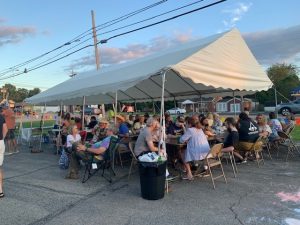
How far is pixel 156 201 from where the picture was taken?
5.40 m

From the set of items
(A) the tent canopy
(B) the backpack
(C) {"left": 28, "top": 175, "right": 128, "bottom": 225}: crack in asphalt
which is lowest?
(C) {"left": 28, "top": 175, "right": 128, "bottom": 225}: crack in asphalt

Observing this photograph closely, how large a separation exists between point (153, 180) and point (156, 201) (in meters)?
0.34

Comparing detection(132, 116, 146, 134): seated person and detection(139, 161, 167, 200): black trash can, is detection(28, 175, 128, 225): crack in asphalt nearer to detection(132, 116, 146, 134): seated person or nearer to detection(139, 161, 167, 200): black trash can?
detection(139, 161, 167, 200): black trash can

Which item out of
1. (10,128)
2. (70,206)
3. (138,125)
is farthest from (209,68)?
(10,128)

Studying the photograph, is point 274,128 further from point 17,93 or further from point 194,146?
point 17,93

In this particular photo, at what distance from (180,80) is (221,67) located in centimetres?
389

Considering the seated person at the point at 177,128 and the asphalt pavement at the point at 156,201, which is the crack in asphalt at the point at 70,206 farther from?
the seated person at the point at 177,128

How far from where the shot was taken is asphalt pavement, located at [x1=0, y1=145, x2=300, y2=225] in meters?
4.64

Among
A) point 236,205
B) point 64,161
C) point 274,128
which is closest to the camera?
point 236,205

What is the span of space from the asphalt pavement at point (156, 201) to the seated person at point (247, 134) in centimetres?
51

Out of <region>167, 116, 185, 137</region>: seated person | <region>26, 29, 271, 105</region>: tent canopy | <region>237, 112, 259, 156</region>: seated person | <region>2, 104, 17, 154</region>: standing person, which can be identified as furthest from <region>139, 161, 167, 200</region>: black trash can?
<region>2, 104, 17, 154</region>: standing person

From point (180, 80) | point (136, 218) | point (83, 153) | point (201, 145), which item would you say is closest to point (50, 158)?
point (83, 153)

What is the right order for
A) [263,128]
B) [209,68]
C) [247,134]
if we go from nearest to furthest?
1. [209,68]
2. [247,134]
3. [263,128]

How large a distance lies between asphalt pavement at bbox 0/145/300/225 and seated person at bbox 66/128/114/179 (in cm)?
31
